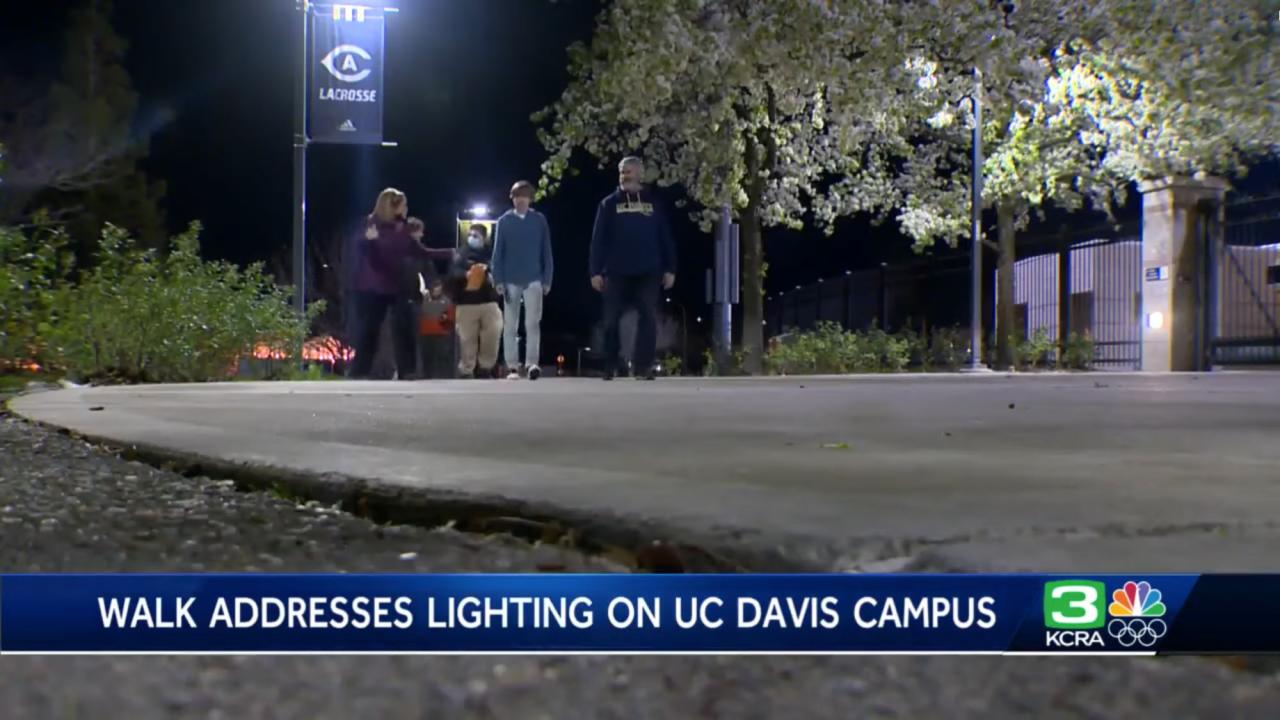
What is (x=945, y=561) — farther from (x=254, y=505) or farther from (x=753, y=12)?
(x=753, y=12)

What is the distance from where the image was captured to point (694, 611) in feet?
4.96

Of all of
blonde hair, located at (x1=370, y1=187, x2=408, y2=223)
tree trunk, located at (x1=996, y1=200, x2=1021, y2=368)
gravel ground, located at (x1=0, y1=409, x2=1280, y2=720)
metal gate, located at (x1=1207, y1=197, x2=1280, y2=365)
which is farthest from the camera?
tree trunk, located at (x1=996, y1=200, x2=1021, y2=368)

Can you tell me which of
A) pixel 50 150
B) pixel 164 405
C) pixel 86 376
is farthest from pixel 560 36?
pixel 164 405

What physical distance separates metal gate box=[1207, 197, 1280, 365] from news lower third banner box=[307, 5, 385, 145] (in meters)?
14.0

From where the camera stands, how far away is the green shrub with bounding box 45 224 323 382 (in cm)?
998

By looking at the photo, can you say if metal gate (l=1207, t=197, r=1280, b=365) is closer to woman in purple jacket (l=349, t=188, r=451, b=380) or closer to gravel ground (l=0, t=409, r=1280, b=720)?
woman in purple jacket (l=349, t=188, r=451, b=380)

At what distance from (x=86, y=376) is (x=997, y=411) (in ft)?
27.1

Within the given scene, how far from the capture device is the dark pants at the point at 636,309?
30.8 feet

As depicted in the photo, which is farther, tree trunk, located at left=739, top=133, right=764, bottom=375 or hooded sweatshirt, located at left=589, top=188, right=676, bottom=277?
tree trunk, located at left=739, top=133, right=764, bottom=375

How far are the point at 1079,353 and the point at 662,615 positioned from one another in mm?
20522

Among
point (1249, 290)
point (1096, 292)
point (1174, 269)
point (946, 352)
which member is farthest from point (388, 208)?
point (1096, 292)

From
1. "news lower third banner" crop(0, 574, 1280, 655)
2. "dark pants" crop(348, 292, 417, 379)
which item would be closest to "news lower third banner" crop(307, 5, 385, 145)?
"dark pants" crop(348, 292, 417, 379)

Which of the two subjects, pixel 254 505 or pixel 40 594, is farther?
pixel 254 505

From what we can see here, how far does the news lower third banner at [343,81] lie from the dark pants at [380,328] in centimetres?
248
